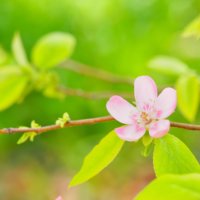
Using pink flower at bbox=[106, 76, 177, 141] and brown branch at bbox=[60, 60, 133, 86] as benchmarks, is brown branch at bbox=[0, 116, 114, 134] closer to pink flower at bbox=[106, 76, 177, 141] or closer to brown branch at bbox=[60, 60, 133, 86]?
pink flower at bbox=[106, 76, 177, 141]

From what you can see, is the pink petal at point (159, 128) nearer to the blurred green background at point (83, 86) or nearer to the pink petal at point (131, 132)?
the pink petal at point (131, 132)

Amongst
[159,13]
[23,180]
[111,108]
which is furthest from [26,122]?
[111,108]

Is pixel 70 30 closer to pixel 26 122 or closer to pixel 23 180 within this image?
pixel 26 122

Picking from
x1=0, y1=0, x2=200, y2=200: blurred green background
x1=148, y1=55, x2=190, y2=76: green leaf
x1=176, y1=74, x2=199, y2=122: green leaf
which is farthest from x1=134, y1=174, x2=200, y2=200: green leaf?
x1=0, y1=0, x2=200, y2=200: blurred green background

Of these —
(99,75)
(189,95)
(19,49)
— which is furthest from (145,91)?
(99,75)

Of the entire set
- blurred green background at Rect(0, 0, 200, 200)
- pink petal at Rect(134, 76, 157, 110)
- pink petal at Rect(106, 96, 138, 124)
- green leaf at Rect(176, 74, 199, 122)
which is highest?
pink petal at Rect(134, 76, 157, 110)

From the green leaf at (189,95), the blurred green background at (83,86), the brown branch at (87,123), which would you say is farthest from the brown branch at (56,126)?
the blurred green background at (83,86)
